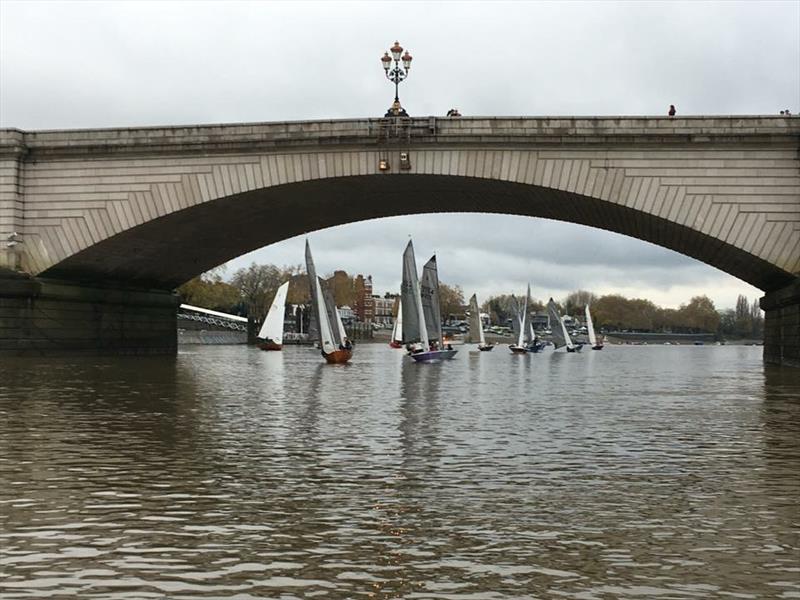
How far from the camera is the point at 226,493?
11.6m

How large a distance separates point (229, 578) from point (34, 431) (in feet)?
35.4

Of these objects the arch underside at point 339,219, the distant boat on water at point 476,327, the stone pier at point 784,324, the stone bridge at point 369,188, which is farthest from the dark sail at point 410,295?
the distant boat on water at point 476,327

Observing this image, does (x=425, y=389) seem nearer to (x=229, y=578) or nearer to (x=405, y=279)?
(x=229, y=578)

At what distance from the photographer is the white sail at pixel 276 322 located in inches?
3937

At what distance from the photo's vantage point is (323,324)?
192 ft

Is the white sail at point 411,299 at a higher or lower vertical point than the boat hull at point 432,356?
higher

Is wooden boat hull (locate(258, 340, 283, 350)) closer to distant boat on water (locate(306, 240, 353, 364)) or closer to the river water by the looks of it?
distant boat on water (locate(306, 240, 353, 364))

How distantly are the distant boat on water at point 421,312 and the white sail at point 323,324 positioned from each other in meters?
4.95

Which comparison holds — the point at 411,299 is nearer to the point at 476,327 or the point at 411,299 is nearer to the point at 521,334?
the point at 521,334

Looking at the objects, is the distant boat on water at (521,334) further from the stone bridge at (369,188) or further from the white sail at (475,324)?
the stone bridge at (369,188)

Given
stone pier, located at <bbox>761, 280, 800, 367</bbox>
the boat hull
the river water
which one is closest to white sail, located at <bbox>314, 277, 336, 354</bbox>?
the boat hull

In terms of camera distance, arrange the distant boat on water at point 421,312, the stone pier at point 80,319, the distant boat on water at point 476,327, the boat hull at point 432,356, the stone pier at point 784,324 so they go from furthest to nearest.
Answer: the distant boat on water at point 476,327, the boat hull at point 432,356, the distant boat on water at point 421,312, the stone pier at point 80,319, the stone pier at point 784,324

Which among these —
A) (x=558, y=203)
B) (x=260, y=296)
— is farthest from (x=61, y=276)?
(x=260, y=296)

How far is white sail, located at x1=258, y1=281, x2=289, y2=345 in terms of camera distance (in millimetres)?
100000
